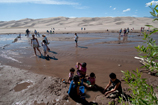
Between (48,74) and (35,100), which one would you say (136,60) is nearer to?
(48,74)

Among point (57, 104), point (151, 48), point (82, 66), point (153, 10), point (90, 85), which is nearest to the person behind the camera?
point (153, 10)

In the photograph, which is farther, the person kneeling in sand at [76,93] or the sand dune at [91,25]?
the sand dune at [91,25]

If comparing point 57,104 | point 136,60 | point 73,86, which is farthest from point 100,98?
point 136,60

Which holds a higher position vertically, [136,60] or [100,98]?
[136,60]

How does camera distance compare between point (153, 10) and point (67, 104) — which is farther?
point (67, 104)

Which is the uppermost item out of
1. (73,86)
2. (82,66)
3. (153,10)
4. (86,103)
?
(153,10)

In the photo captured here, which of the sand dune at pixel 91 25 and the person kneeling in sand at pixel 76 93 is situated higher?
the sand dune at pixel 91 25

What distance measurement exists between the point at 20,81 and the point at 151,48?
503cm

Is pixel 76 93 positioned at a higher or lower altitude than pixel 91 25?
lower

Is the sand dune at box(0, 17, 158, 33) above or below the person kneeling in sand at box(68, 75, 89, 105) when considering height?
above

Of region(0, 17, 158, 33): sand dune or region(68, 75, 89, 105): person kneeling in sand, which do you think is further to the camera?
region(0, 17, 158, 33): sand dune

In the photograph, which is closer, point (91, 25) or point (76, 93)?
point (76, 93)

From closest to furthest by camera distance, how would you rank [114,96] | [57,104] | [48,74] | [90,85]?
[57,104]
[114,96]
[90,85]
[48,74]

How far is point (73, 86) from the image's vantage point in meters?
3.55
